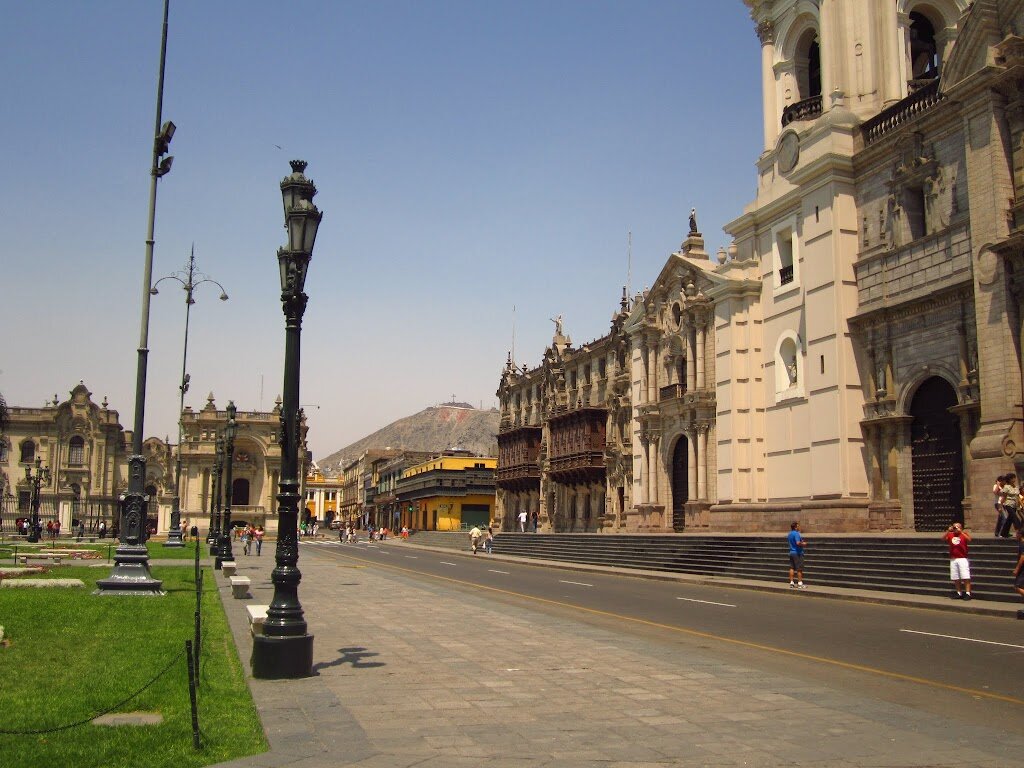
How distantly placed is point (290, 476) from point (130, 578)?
32.6 ft

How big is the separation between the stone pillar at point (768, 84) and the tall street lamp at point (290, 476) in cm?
3083

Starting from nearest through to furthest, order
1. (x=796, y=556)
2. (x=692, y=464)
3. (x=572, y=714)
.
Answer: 1. (x=572, y=714)
2. (x=796, y=556)
3. (x=692, y=464)

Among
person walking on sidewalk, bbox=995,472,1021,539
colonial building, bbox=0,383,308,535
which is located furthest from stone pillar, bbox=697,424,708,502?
colonial building, bbox=0,383,308,535

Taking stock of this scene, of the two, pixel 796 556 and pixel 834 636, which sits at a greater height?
pixel 796 556

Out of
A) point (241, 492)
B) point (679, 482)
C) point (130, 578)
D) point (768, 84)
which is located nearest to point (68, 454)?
point (241, 492)

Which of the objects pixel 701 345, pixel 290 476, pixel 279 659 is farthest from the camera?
pixel 701 345

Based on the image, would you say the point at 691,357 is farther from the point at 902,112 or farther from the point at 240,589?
the point at 240,589

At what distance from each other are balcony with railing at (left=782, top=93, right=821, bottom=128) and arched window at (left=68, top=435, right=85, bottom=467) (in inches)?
3048

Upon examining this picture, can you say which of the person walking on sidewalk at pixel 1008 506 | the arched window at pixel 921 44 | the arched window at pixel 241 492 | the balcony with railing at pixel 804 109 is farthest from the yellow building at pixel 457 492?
the person walking on sidewalk at pixel 1008 506

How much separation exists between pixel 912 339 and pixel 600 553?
56.8 feet

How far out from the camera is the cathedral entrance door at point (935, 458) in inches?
1072

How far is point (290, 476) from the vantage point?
10.1 meters

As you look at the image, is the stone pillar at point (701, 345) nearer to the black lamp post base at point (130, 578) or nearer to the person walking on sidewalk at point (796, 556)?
the person walking on sidewalk at point (796, 556)

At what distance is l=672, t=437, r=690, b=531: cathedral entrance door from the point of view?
45062 mm
